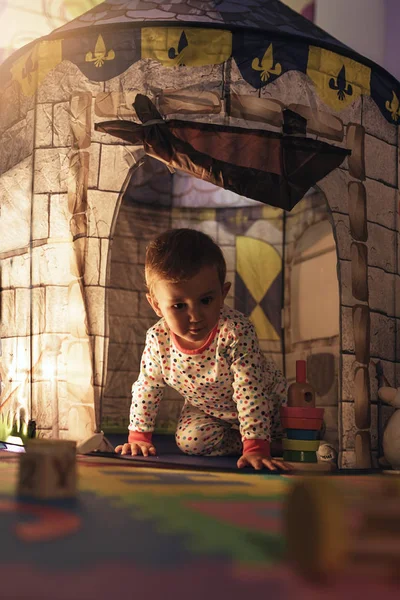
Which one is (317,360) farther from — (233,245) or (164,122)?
(164,122)

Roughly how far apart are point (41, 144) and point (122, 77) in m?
0.37

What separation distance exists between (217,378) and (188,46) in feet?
3.73

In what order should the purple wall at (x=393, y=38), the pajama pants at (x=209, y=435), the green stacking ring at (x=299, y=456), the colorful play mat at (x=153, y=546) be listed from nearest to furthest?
the colorful play mat at (x=153, y=546) → the green stacking ring at (x=299, y=456) → the pajama pants at (x=209, y=435) → the purple wall at (x=393, y=38)

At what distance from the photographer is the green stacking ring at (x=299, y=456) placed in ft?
7.34

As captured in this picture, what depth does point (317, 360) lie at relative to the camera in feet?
10.7

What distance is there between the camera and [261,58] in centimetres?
243

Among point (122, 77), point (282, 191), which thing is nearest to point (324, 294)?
point (282, 191)

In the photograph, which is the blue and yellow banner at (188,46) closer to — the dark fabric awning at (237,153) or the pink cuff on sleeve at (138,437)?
the dark fabric awning at (237,153)

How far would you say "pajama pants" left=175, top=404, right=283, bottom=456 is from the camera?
2.49 m

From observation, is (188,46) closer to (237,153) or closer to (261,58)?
(261,58)

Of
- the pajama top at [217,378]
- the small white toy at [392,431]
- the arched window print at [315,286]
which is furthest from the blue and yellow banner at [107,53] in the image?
the small white toy at [392,431]

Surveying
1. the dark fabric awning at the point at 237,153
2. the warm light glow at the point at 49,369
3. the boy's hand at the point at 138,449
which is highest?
the dark fabric awning at the point at 237,153

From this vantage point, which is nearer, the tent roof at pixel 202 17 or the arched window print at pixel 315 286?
the tent roof at pixel 202 17

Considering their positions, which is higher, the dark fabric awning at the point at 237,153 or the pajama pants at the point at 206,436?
the dark fabric awning at the point at 237,153
